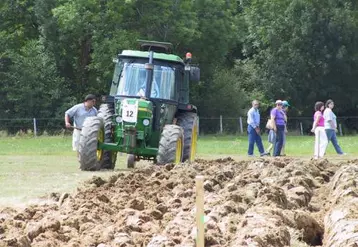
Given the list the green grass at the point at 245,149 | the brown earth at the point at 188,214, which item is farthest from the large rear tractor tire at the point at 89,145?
the green grass at the point at 245,149

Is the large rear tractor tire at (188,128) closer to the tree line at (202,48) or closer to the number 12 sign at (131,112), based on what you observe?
the number 12 sign at (131,112)

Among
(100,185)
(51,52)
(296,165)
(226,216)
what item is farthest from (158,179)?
(51,52)

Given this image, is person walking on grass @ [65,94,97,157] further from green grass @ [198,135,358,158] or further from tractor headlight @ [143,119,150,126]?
green grass @ [198,135,358,158]

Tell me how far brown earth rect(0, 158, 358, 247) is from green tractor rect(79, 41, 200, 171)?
4207 millimetres

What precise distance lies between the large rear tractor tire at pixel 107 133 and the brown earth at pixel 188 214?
5001 millimetres

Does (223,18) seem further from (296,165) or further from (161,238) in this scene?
(161,238)

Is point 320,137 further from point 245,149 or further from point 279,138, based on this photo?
point 245,149

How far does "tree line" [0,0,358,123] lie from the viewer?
48688mm

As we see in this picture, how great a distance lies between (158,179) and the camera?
592 inches

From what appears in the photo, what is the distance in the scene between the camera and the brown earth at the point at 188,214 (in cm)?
845

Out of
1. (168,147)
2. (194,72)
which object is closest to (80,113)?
(194,72)

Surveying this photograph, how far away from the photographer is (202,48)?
171 ft

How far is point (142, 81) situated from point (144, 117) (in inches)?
36.7

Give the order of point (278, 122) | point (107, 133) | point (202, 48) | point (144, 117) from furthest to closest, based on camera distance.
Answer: point (202, 48)
point (278, 122)
point (107, 133)
point (144, 117)
